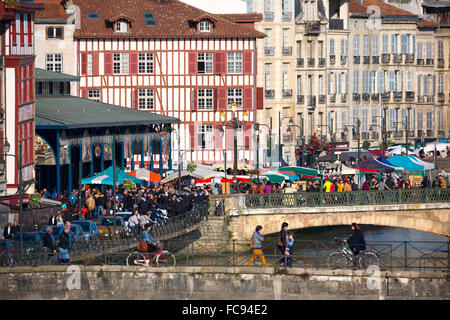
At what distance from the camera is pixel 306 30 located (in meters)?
113

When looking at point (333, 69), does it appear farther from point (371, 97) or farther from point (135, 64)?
point (135, 64)

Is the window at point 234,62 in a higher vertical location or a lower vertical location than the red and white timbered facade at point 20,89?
higher

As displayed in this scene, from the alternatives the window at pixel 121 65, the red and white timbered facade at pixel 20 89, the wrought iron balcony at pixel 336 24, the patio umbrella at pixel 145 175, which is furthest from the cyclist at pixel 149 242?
the wrought iron balcony at pixel 336 24

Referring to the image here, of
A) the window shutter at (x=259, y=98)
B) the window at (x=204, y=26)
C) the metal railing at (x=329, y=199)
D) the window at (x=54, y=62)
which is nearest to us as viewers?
the metal railing at (x=329, y=199)

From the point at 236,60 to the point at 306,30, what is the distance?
11.7 metres

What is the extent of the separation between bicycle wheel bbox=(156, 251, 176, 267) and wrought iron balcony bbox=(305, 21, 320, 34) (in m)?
60.4

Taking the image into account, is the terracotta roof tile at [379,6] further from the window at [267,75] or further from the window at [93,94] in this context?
the window at [93,94]

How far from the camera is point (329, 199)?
6850 centimetres

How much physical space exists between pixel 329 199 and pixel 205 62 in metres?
34.8

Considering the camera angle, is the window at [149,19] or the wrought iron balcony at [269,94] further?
the wrought iron balcony at [269,94]

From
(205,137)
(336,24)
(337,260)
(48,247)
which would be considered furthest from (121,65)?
(337,260)

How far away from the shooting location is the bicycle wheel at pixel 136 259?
53.1 m

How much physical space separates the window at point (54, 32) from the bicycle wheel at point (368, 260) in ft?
170
